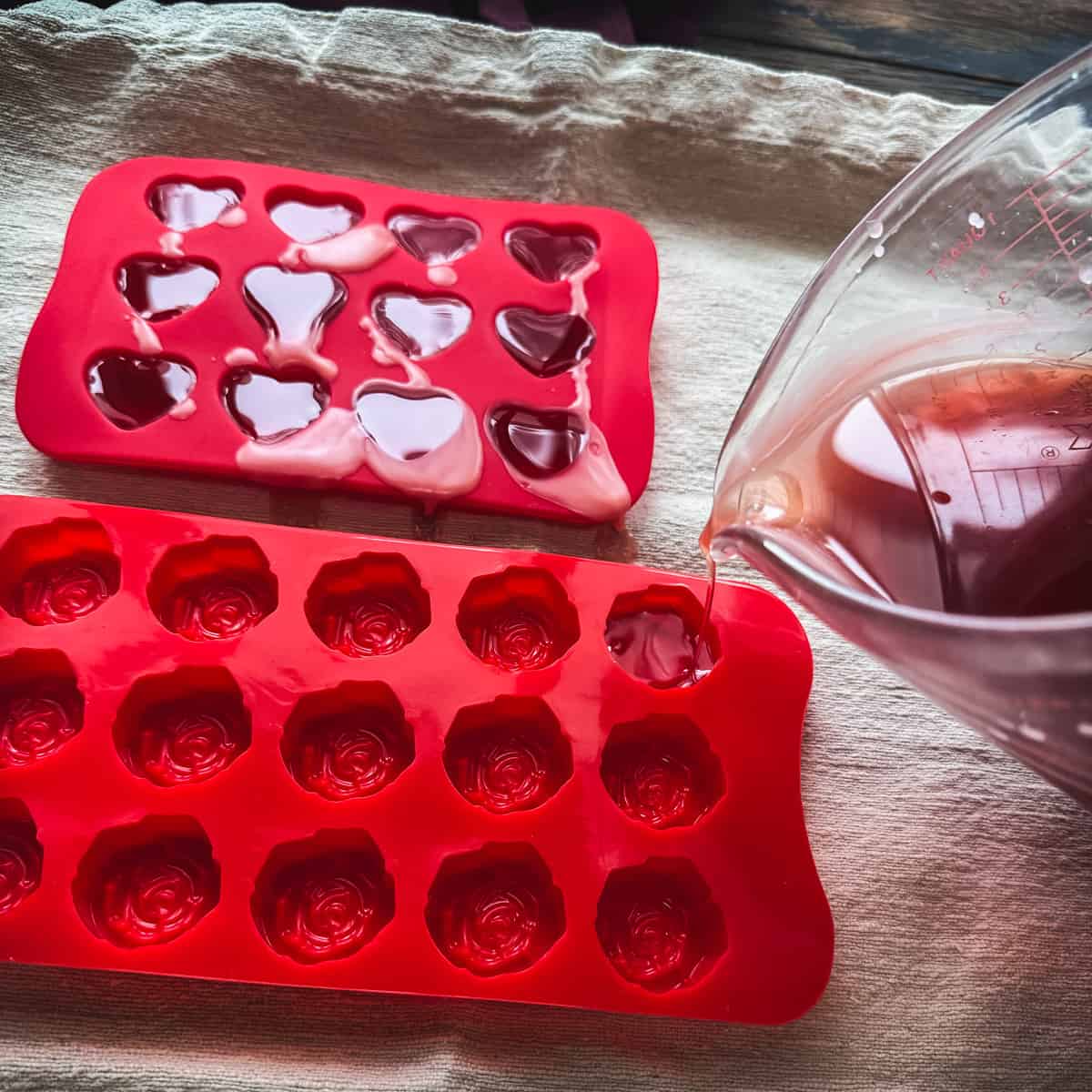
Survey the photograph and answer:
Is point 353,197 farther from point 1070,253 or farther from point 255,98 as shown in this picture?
point 1070,253

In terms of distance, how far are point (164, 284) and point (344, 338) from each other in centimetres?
17

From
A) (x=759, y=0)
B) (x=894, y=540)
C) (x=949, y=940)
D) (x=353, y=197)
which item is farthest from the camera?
(x=759, y=0)

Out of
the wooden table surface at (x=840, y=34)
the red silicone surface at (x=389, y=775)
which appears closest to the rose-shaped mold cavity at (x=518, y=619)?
the red silicone surface at (x=389, y=775)

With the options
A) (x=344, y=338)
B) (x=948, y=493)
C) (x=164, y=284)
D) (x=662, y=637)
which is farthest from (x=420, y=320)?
(x=948, y=493)

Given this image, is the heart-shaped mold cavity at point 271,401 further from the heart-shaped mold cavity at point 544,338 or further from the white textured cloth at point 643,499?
A: the heart-shaped mold cavity at point 544,338

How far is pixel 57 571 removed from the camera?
2.40 feet

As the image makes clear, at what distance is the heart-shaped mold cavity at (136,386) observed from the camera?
76 cm

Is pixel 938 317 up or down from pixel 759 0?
down

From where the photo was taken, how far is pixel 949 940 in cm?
69

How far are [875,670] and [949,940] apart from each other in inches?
8.0

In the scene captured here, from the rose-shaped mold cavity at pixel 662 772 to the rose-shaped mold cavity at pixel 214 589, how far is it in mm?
294

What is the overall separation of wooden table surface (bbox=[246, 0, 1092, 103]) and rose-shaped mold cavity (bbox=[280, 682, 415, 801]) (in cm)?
73

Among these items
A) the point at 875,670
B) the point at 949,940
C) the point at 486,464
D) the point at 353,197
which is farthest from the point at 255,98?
the point at 949,940

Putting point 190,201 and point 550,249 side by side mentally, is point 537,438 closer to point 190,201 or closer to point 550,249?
point 550,249
